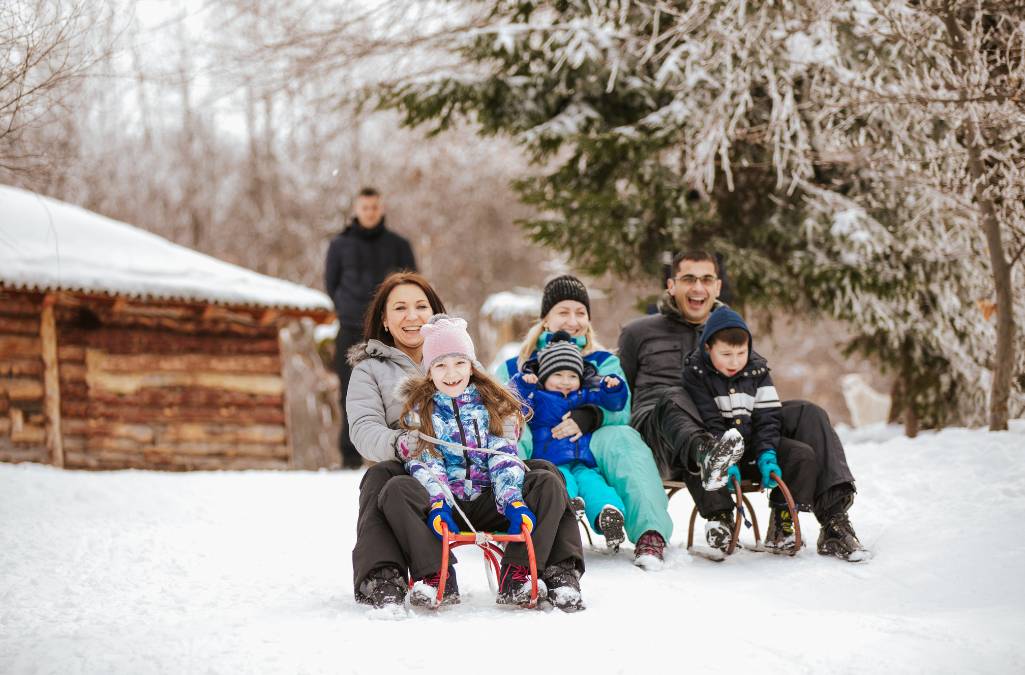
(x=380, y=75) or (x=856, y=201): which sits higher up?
(x=380, y=75)

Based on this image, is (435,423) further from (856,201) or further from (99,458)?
(99,458)

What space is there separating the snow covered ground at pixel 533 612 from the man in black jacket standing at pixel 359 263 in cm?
230

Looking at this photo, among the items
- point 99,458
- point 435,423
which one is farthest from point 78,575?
point 99,458

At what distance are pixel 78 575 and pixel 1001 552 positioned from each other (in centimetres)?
399

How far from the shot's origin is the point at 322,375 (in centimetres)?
1989

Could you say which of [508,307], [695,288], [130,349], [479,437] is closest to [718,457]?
[479,437]

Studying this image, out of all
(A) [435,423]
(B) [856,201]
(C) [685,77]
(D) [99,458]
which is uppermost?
(C) [685,77]

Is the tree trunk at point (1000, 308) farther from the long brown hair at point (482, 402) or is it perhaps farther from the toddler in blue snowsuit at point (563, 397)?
the long brown hair at point (482, 402)

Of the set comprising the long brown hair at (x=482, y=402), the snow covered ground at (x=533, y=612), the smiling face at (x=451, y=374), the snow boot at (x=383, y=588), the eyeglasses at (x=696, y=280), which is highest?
the eyeglasses at (x=696, y=280)

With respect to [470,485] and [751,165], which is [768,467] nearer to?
[470,485]

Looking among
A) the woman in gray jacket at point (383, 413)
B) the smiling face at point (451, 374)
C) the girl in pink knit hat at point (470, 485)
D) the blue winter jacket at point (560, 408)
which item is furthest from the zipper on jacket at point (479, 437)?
the blue winter jacket at point (560, 408)

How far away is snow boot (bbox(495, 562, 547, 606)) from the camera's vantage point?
3.18 m

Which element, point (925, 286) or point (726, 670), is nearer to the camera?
point (726, 670)

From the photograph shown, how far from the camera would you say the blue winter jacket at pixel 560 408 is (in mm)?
4195
